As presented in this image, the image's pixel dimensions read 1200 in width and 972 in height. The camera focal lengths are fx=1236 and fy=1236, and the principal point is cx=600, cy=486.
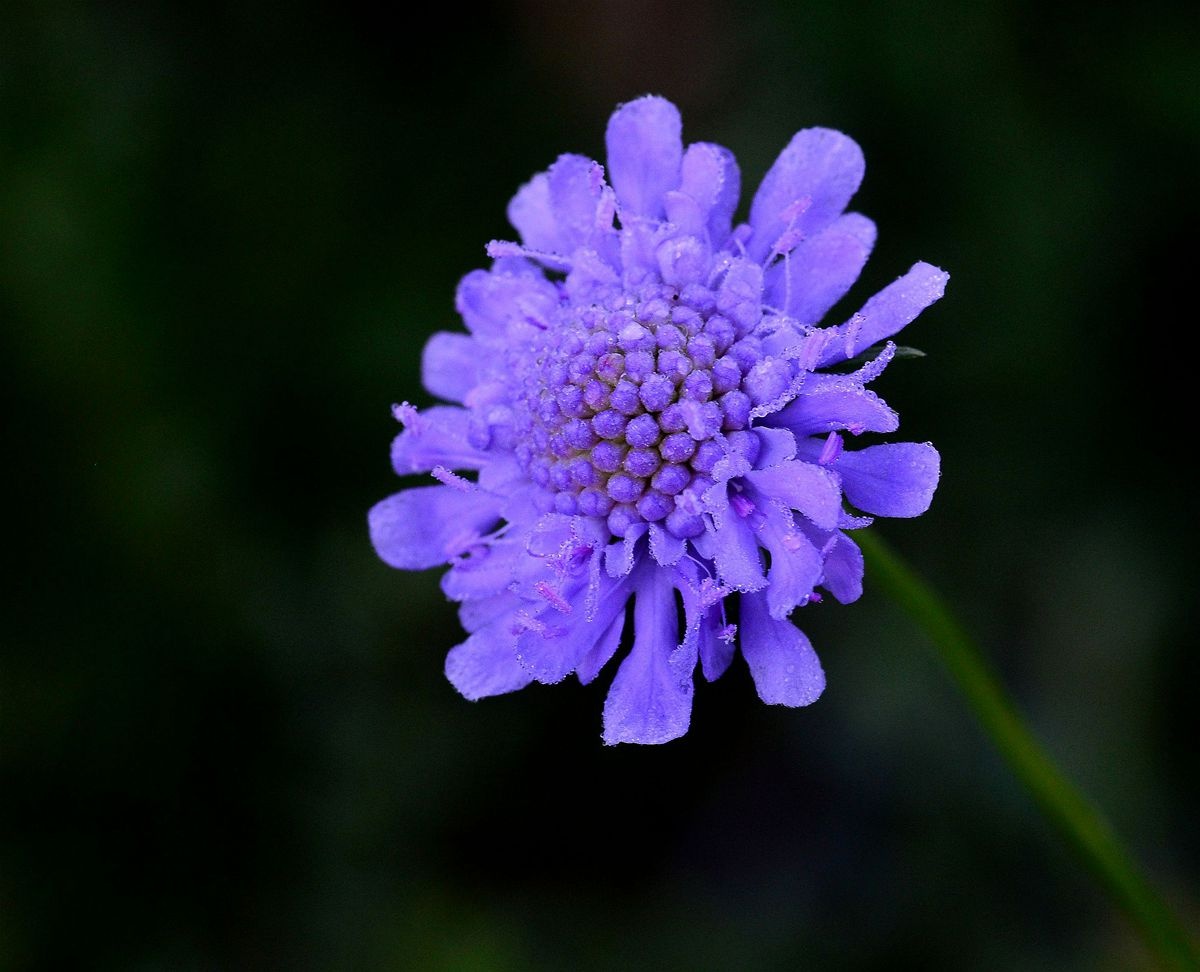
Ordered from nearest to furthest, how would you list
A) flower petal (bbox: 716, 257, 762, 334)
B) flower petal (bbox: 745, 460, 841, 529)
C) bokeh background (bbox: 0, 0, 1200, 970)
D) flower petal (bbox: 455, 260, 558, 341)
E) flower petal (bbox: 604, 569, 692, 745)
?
1. flower petal (bbox: 745, 460, 841, 529)
2. flower petal (bbox: 604, 569, 692, 745)
3. flower petal (bbox: 716, 257, 762, 334)
4. flower petal (bbox: 455, 260, 558, 341)
5. bokeh background (bbox: 0, 0, 1200, 970)

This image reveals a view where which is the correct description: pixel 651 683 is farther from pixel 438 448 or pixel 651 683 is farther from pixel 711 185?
pixel 711 185

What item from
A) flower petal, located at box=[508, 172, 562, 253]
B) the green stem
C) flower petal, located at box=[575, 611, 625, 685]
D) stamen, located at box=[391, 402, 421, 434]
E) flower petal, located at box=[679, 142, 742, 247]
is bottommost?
the green stem

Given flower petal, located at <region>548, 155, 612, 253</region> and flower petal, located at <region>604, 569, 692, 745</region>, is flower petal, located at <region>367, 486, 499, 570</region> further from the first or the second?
flower petal, located at <region>548, 155, 612, 253</region>

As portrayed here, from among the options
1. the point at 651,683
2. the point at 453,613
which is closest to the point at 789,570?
the point at 651,683

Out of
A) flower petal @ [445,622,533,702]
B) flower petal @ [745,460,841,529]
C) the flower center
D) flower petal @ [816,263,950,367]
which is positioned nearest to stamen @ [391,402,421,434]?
the flower center

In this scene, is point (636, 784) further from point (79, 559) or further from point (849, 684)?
point (79, 559)

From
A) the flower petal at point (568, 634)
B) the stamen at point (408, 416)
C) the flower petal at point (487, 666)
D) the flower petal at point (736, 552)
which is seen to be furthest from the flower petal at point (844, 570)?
the stamen at point (408, 416)

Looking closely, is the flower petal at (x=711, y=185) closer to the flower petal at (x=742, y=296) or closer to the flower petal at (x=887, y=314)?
the flower petal at (x=742, y=296)

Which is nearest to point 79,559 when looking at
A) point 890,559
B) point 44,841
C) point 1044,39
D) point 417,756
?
point 44,841
